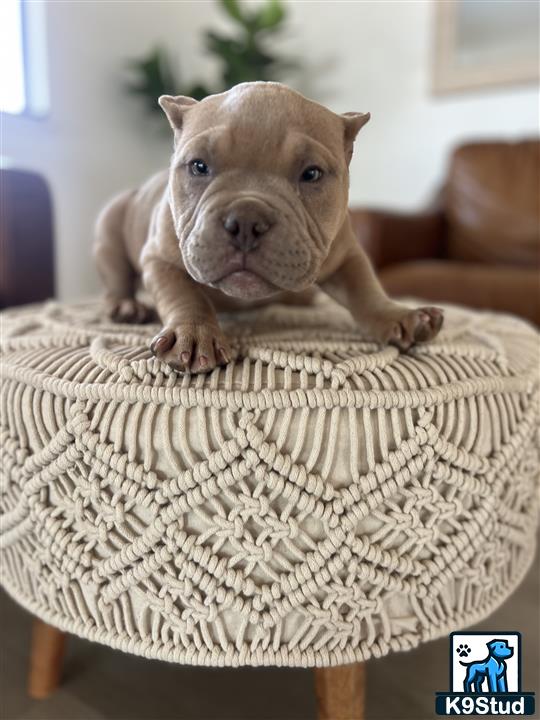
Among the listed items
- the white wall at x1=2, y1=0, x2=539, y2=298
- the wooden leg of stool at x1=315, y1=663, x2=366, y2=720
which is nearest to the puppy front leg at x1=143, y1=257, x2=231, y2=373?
the wooden leg of stool at x1=315, y1=663, x2=366, y2=720

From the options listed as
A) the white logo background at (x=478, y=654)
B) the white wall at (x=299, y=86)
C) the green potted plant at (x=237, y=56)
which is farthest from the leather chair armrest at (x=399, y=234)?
the white logo background at (x=478, y=654)

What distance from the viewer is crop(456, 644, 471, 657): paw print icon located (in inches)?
26.9

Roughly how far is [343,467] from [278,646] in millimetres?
209

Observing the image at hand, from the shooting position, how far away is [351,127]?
2.36 ft

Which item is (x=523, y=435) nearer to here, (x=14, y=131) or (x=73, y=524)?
(x=73, y=524)

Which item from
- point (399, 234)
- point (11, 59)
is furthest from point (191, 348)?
point (11, 59)

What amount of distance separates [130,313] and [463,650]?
67cm

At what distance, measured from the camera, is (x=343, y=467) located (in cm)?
62

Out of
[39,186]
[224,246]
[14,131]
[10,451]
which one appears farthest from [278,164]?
[14,131]

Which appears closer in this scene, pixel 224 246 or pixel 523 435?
pixel 224 246

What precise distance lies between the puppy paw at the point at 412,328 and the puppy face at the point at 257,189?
16 cm

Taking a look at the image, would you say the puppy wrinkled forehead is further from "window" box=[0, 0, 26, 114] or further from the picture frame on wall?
the picture frame on wall

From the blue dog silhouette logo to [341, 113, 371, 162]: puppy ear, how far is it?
60 centimetres

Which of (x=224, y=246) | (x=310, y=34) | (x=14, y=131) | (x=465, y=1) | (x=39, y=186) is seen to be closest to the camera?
(x=224, y=246)
